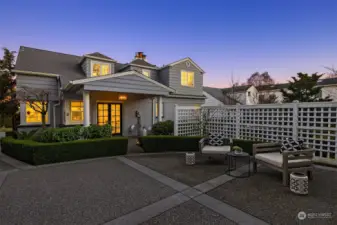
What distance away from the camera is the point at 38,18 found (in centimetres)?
972

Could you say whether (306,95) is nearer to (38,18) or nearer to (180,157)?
(180,157)

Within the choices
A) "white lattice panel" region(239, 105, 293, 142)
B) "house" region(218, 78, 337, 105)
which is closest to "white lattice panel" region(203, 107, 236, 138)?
"white lattice panel" region(239, 105, 293, 142)

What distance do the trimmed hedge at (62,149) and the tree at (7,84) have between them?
19.1 ft

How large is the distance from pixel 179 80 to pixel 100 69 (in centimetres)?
548

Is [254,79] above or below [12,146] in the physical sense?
above

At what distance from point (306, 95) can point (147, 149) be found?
41.3 feet

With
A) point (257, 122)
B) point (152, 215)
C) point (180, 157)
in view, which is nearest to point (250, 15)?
point (257, 122)

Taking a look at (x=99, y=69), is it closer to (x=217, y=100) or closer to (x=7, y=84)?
(x=7, y=84)

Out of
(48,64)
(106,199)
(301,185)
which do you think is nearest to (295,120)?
(301,185)

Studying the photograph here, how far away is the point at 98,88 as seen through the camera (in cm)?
670

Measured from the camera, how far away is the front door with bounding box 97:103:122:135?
32.8 ft

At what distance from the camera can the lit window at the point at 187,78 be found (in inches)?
509

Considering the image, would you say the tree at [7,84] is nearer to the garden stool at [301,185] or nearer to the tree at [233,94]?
the garden stool at [301,185]

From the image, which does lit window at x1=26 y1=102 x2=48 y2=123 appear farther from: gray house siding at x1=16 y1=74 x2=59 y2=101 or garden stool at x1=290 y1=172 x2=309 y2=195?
garden stool at x1=290 y1=172 x2=309 y2=195
